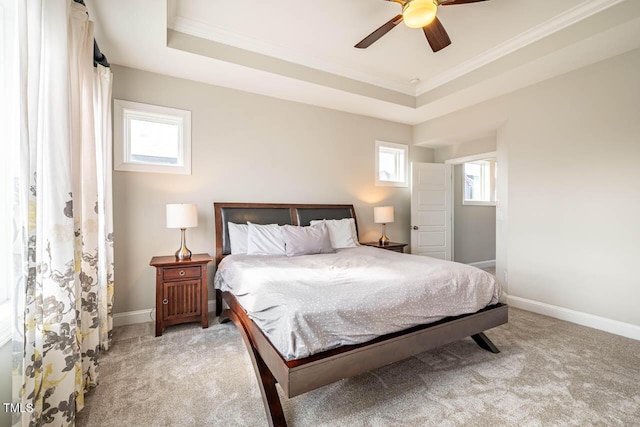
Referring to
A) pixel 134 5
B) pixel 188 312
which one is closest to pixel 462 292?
pixel 188 312

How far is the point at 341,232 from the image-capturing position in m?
3.93

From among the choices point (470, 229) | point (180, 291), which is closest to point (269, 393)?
point (180, 291)

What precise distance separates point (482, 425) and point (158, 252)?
11.3 feet

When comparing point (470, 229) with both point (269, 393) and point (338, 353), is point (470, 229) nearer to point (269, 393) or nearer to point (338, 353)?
point (338, 353)

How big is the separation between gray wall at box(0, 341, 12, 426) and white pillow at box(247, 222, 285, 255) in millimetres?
2060

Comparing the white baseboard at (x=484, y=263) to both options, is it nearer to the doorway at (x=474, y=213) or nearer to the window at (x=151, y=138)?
the doorway at (x=474, y=213)

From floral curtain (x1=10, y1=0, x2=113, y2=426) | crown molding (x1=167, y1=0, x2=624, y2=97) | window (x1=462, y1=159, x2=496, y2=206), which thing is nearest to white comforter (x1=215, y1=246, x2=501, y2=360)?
floral curtain (x1=10, y1=0, x2=113, y2=426)

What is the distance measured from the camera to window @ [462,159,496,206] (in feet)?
20.1

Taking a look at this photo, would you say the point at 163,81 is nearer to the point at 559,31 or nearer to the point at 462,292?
the point at 462,292

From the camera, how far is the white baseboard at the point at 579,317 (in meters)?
2.84

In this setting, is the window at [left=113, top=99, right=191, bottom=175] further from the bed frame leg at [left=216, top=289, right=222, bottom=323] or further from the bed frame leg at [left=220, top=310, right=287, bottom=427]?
the bed frame leg at [left=220, top=310, right=287, bottom=427]

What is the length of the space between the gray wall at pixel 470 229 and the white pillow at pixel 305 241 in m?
3.65

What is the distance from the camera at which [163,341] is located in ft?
8.92

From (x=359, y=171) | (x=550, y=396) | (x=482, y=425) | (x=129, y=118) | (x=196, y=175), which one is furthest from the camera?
(x=359, y=171)
